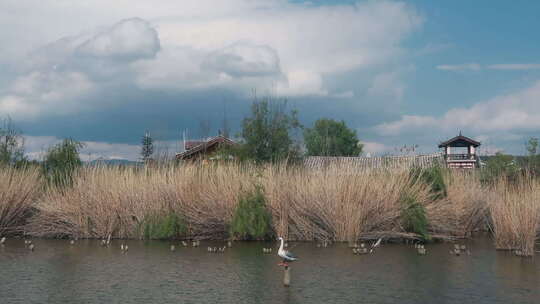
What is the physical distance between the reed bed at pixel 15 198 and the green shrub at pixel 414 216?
1586 centimetres

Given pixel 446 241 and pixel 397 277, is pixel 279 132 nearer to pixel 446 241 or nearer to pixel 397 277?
pixel 446 241

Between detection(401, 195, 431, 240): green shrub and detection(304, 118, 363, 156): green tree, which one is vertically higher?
detection(304, 118, 363, 156): green tree

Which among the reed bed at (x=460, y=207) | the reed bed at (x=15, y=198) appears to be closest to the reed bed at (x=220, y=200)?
the reed bed at (x=15, y=198)

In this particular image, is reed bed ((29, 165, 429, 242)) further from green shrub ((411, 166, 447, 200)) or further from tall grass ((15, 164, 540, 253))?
green shrub ((411, 166, 447, 200))

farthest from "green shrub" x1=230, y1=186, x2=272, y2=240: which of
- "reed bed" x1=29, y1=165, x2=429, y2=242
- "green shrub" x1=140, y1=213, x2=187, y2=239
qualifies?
"green shrub" x1=140, y1=213, x2=187, y2=239

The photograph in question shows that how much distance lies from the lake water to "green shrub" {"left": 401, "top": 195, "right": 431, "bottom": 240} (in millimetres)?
1279

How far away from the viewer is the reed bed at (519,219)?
791 inches

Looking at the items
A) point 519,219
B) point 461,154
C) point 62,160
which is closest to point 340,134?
point 461,154

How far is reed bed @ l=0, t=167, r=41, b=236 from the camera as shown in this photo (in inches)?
1055

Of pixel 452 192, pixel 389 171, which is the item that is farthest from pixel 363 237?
pixel 452 192

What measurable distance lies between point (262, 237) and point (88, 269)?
848 cm

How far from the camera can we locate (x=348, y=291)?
48.0 ft

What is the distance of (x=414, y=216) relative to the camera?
2414cm

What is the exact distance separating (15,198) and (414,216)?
1681 centimetres
